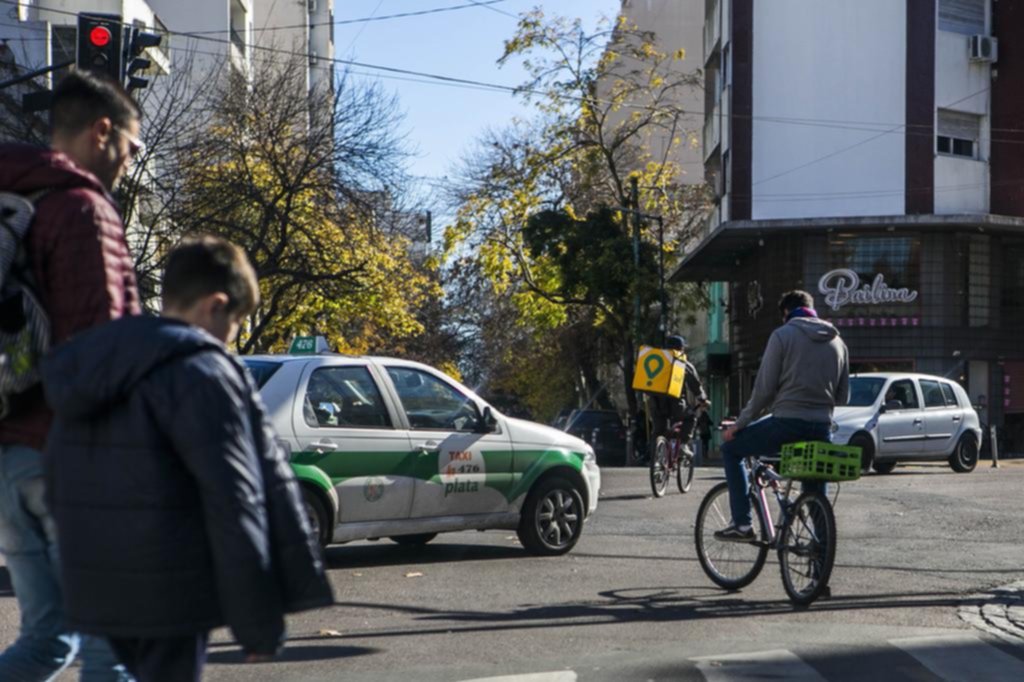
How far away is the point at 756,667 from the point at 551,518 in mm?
5098

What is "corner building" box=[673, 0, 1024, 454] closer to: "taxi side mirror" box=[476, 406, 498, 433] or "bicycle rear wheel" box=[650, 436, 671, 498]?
"bicycle rear wheel" box=[650, 436, 671, 498]

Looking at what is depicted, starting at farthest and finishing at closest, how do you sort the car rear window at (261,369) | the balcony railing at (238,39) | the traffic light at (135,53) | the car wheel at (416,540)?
the balcony railing at (238,39), the traffic light at (135,53), the car wheel at (416,540), the car rear window at (261,369)

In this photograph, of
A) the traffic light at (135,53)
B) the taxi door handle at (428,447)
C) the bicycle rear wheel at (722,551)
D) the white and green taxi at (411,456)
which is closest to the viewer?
the bicycle rear wheel at (722,551)

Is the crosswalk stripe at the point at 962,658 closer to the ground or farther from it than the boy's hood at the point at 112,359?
closer to the ground

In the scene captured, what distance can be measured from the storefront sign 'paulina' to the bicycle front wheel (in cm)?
3153

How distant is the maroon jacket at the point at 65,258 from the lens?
4.18 metres

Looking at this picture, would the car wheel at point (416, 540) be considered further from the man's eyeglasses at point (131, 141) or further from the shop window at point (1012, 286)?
the shop window at point (1012, 286)

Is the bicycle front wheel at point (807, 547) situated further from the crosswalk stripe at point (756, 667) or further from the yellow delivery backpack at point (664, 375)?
the yellow delivery backpack at point (664, 375)

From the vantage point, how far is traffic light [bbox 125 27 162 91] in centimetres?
1573

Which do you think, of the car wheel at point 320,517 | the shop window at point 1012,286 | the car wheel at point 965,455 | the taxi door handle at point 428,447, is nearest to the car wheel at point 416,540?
the taxi door handle at point 428,447

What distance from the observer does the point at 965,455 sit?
27219 millimetres

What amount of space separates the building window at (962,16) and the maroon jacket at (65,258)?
3981 centimetres

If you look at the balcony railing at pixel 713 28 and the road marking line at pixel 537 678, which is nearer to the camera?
the road marking line at pixel 537 678

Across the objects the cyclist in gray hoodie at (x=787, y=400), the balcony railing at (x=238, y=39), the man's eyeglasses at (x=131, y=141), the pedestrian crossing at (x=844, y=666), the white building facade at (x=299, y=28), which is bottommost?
the pedestrian crossing at (x=844, y=666)
